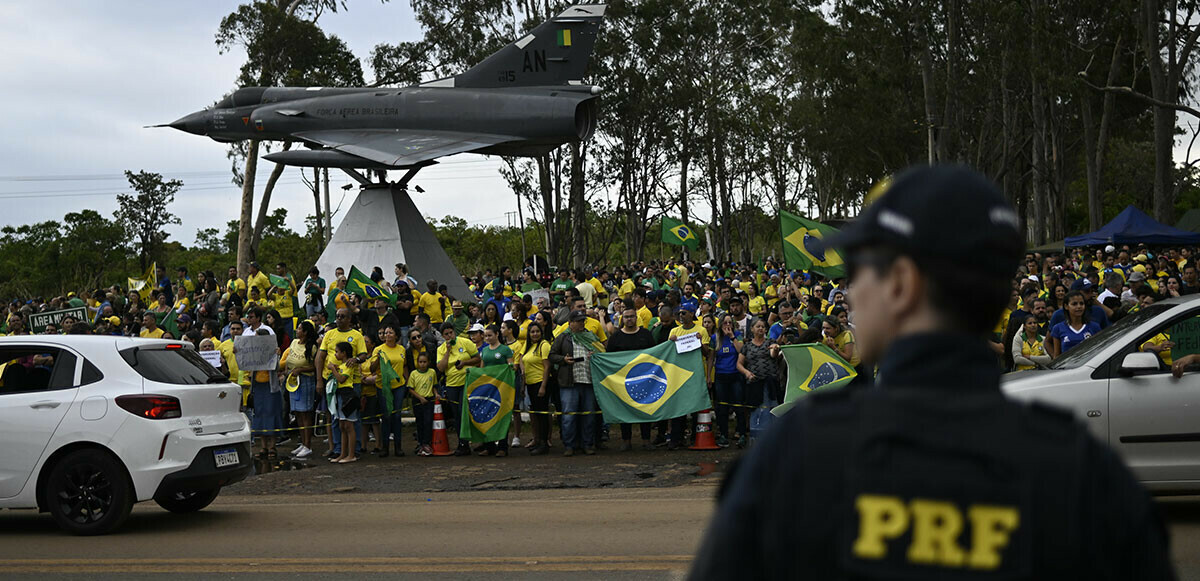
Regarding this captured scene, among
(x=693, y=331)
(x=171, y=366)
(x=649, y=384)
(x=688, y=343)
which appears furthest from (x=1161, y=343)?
(x=171, y=366)

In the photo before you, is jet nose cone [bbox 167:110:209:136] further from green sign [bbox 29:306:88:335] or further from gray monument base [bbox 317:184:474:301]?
green sign [bbox 29:306:88:335]

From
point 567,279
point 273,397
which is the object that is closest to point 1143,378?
point 273,397

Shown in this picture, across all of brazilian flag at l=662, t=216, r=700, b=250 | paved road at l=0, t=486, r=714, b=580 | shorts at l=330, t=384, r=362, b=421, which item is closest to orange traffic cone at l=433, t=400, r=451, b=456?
shorts at l=330, t=384, r=362, b=421

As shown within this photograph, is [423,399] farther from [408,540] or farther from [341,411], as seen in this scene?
[408,540]

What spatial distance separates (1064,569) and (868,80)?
40.0 meters

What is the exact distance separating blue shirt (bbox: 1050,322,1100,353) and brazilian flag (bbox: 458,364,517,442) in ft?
22.0

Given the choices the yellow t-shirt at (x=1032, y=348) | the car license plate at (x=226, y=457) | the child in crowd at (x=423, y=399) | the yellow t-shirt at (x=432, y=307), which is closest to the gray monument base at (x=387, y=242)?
the yellow t-shirt at (x=432, y=307)

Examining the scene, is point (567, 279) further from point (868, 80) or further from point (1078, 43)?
point (1078, 43)

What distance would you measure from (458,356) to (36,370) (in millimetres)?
6569

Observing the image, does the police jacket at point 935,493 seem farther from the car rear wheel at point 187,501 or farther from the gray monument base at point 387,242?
the gray monument base at point 387,242

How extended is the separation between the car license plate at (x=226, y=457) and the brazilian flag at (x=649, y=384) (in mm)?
5865

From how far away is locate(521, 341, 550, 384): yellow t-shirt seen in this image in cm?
1574

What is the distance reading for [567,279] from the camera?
2580 centimetres

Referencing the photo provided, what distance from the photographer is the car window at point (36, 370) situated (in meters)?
10.0
